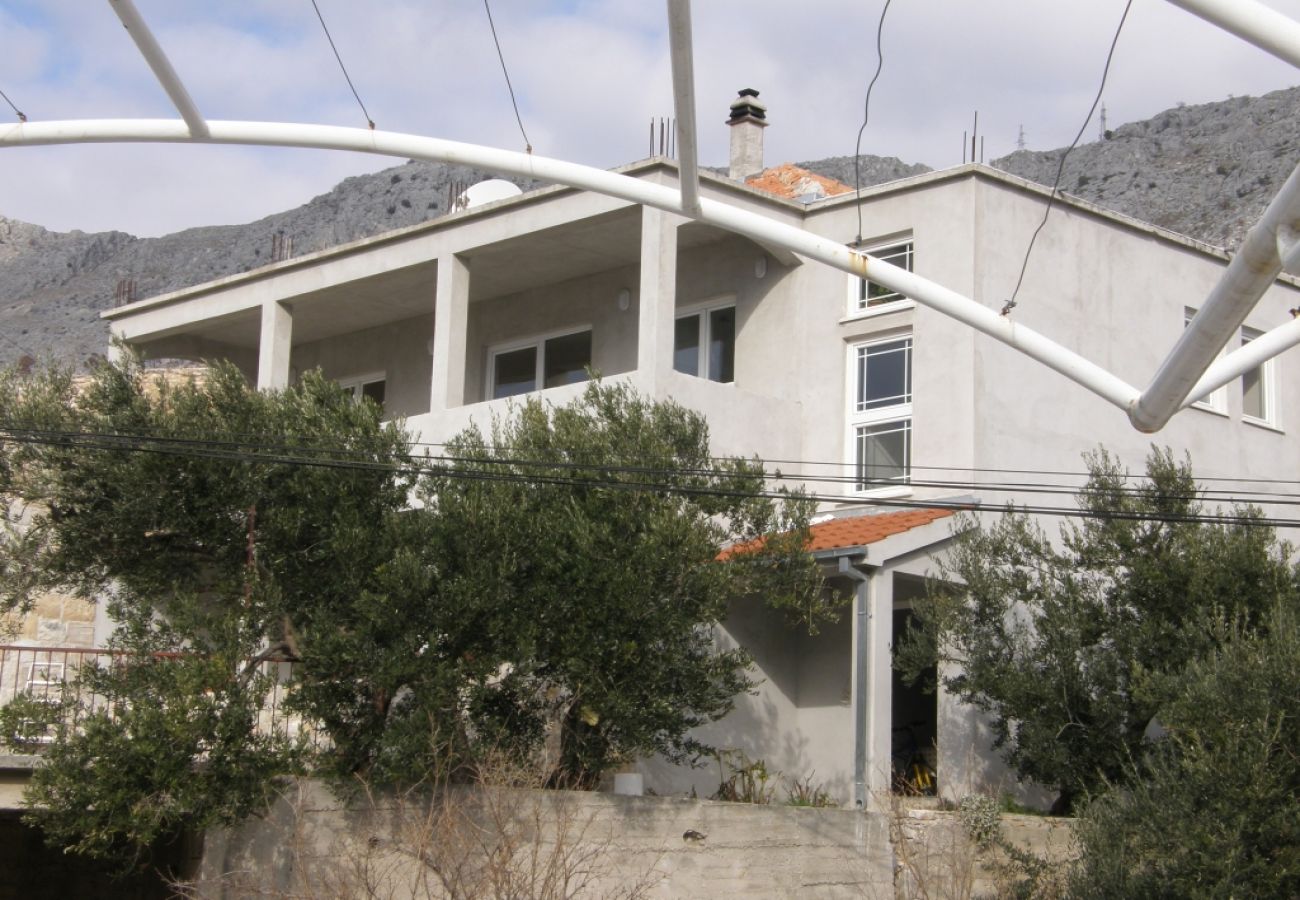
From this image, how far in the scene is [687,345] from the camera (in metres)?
22.6

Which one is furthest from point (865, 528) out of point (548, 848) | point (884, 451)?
point (548, 848)

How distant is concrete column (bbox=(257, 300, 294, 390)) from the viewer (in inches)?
942

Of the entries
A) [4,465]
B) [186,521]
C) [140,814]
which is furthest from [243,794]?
[4,465]

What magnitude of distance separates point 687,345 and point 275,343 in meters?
→ 6.31

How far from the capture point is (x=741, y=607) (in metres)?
19.2

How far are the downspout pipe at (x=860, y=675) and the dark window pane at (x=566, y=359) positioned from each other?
6954 mm

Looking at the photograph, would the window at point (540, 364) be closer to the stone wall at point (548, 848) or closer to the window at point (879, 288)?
the window at point (879, 288)

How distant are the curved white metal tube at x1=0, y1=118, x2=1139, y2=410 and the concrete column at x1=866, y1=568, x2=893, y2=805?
26.9ft

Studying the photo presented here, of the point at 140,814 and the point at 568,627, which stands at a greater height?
the point at 568,627

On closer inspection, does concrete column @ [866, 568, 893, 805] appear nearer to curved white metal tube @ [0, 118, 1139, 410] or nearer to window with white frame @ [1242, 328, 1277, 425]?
curved white metal tube @ [0, 118, 1139, 410]

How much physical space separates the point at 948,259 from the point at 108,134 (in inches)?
521

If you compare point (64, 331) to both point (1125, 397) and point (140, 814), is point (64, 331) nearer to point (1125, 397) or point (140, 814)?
point (140, 814)

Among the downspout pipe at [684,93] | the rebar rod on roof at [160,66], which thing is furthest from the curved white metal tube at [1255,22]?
the rebar rod on roof at [160,66]

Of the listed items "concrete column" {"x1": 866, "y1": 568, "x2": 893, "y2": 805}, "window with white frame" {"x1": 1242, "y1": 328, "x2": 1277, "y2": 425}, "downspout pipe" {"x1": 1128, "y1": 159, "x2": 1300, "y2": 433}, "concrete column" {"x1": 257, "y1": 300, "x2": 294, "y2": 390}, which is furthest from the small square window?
"downspout pipe" {"x1": 1128, "y1": 159, "x2": 1300, "y2": 433}
